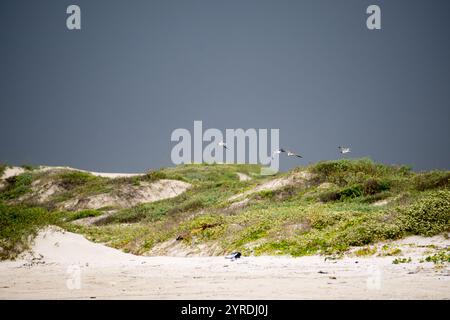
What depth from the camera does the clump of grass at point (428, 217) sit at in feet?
46.2

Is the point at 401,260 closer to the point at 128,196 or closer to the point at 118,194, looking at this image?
the point at 128,196

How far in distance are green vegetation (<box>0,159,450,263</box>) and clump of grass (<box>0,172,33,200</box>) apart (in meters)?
14.9

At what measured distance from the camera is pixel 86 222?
120 feet

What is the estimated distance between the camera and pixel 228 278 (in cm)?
1032

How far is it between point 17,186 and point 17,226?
1648 inches

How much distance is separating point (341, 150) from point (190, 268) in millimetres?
17965

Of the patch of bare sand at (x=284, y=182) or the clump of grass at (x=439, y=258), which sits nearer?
the clump of grass at (x=439, y=258)

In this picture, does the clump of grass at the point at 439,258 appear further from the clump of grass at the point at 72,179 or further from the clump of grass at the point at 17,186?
the clump of grass at the point at 17,186

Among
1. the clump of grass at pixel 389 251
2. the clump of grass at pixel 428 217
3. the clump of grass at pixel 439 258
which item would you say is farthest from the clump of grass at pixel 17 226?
the clump of grass at pixel 428 217

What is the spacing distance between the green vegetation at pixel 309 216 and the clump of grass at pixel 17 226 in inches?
52.8

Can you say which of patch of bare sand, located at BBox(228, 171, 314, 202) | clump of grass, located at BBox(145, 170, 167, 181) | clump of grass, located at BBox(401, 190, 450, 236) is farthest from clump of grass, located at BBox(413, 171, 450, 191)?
clump of grass, located at BBox(145, 170, 167, 181)

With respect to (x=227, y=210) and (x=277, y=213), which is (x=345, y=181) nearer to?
(x=227, y=210)

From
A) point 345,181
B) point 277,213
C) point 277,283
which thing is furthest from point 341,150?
point 277,283

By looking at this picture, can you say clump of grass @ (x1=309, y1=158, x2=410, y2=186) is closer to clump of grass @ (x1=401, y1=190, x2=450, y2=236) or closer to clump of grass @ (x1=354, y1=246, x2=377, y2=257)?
clump of grass @ (x1=401, y1=190, x2=450, y2=236)
